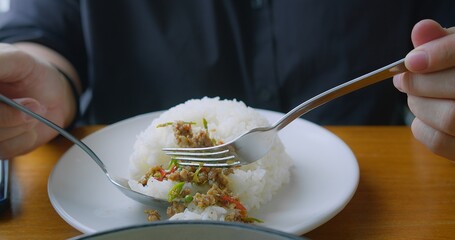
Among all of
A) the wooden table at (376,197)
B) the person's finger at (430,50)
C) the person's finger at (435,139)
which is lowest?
the wooden table at (376,197)

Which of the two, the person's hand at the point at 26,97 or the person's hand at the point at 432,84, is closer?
the person's hand at the point at 432,84

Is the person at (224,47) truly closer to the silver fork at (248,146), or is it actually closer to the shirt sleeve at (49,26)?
the shirt sleeve at (49,26)

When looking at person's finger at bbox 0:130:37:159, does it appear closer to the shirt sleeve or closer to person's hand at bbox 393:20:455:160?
the shirt sleeve

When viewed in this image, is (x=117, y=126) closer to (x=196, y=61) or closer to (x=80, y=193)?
(x=80, y=193)

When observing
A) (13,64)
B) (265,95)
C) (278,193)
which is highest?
(13,64)

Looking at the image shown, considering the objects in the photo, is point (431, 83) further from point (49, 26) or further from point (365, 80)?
point (49, 26)

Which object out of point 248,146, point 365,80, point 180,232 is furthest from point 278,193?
point 180,232

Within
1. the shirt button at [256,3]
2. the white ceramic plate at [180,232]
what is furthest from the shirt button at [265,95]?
the white ceramic plate at [180,232]
